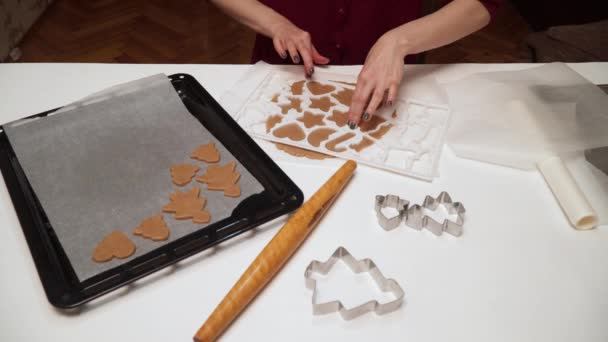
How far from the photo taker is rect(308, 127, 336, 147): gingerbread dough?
70cm

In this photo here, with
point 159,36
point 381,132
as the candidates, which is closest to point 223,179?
point 381,132

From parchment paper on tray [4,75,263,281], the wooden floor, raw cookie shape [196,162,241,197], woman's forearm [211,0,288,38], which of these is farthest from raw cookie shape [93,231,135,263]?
the wooden floor

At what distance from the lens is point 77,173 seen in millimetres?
632

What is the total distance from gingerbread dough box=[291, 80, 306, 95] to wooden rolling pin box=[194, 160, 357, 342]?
A: 0.21 meters

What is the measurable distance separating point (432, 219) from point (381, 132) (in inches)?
7.5

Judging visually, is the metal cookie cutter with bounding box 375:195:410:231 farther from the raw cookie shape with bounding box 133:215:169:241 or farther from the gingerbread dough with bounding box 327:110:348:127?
the raw cookie shape with bounding box 133:215:169:241

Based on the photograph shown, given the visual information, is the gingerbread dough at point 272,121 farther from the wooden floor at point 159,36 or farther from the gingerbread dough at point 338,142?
the wooden floor at point 159,36

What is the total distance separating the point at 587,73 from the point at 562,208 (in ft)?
1.22

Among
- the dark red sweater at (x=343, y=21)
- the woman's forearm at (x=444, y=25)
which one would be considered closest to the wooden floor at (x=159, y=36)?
the dark red sweater at (x=343, y=21)

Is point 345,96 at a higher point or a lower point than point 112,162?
lower

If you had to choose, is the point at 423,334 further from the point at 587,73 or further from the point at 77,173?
the point at 587,73

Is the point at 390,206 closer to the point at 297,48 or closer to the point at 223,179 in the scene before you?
the point at 223,179

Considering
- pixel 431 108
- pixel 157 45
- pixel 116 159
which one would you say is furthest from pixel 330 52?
pixel 157 45

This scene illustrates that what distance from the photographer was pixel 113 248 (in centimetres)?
54
